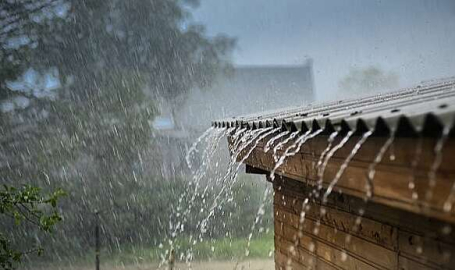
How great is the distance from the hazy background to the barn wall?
2513cm

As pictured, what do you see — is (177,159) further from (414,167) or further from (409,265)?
(414,167)

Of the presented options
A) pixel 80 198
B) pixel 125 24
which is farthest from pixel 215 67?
pixel 80 198

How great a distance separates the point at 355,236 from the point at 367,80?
87.8 ft

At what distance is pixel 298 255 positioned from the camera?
3004 millimetres

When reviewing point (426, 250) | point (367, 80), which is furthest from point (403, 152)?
point (367, 80)

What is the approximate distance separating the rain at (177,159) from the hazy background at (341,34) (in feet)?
13.3

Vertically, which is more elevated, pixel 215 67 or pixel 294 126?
pixel 215 67

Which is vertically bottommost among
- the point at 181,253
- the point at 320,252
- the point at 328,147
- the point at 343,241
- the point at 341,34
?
the point at 181,253

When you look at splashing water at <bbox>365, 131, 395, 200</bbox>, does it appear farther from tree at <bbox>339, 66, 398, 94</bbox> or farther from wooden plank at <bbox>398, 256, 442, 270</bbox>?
tree at <bbox>339, 66, 398, 94</bbox>

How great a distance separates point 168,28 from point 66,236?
8806mm

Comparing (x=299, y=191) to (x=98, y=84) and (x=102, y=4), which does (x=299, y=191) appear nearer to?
(x=98, y=84)

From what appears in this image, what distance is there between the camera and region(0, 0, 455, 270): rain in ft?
4.79

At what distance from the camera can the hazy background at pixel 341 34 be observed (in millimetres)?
30203

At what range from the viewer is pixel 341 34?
3753cm
